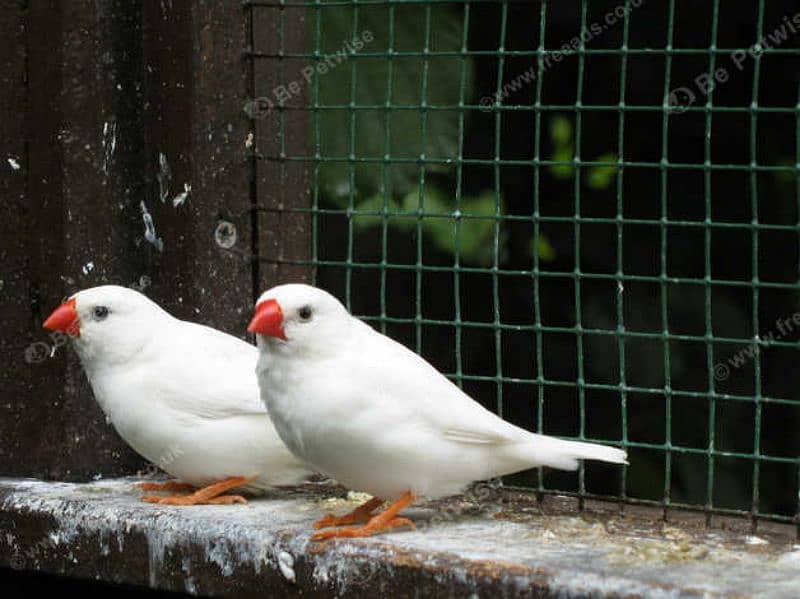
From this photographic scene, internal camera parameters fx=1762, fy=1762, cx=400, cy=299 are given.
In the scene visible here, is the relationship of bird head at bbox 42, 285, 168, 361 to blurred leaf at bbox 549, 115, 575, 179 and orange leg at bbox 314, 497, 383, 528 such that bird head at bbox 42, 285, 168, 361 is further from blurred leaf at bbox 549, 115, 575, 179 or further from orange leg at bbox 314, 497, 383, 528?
blurred leaf at bbox 549, 115, 575, 179

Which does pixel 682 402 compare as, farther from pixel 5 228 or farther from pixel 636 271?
pixel 5 228

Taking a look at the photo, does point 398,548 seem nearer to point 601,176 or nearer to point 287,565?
point 287,565

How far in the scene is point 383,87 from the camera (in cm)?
456

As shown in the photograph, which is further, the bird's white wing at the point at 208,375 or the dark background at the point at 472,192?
the dark background at the point at 472,192

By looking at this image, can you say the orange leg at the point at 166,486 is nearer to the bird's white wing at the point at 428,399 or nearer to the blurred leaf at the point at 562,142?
the bird's white wing at the point at 428,399

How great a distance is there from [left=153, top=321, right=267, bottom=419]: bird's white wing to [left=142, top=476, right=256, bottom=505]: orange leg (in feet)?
0.52

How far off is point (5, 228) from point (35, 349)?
32 cm

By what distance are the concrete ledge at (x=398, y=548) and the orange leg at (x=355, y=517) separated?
0.14ft

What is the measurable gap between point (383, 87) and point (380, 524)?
4.24ft

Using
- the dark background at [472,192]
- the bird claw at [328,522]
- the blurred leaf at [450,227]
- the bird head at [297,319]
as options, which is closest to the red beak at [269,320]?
the bird head at [297,319]

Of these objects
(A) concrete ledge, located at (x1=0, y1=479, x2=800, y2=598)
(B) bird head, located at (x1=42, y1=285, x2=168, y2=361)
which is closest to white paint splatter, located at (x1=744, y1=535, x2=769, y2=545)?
(A) concrete ledge, located at (x1=0, y1=479, x2=800, y2=598)

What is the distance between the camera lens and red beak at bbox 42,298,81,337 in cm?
417

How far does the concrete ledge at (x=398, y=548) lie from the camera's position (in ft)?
11.1

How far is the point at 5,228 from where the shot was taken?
4473mm
